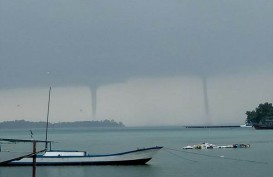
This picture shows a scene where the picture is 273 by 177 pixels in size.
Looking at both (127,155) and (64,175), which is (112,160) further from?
(64,175)

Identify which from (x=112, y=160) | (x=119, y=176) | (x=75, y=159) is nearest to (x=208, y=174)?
(x=119, y=176)

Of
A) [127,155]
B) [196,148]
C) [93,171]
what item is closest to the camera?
[93,171]

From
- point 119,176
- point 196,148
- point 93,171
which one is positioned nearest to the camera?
point 119,176

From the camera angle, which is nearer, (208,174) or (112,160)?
(208,174)

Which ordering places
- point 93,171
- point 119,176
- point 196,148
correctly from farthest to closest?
point 196,148 → point 93,171 → point 119,176

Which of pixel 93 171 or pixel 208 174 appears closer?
pixel 208 174

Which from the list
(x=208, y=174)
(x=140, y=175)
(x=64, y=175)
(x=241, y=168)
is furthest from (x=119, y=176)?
(x=241, y=168)

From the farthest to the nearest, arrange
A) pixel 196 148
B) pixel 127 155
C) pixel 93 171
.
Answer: pixel 196 148 → pixel 127 155 → pixel 93 171

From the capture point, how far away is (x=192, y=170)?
51969 mm

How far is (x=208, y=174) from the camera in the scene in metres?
47.6

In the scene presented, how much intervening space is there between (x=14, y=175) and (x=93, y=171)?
28.8 feet

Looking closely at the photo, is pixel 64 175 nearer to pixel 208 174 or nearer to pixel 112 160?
pixel 112 160

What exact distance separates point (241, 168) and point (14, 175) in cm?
2591

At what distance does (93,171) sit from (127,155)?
17.8 feet
